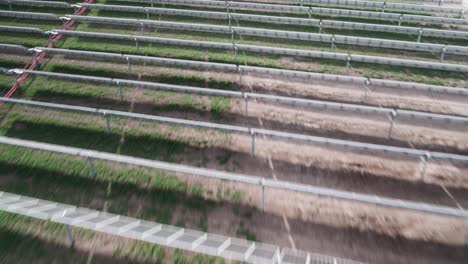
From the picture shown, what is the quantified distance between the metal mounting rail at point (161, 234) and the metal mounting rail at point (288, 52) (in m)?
7.14

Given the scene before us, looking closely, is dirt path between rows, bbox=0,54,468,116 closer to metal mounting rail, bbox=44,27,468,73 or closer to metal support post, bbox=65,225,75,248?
metal mounting rail, bbox=44,27,468,73

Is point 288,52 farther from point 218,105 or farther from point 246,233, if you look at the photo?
point 246,233

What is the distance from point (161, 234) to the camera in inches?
230

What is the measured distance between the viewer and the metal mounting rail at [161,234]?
553 centimetres

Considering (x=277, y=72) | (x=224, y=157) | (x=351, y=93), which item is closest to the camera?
(x=224, y=157)

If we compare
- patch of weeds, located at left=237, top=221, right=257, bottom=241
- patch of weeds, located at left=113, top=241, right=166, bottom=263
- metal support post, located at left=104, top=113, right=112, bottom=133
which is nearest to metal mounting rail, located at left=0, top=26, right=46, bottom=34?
metal support post, located at left=104, top=113, right=112, bottom=133

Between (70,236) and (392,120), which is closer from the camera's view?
(70,236)

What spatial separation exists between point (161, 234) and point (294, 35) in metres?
9.29

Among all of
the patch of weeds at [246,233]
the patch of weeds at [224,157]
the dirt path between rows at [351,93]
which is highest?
the dirt path between rows at [351,93]

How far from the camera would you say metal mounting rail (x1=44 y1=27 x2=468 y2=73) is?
11.2m

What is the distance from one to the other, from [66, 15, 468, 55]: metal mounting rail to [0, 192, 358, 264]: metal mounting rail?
866cm

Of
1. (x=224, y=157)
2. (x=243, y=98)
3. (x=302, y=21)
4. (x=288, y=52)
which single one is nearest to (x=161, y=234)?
(x=224, y=157)

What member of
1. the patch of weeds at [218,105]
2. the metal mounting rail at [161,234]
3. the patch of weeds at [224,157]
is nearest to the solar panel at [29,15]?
the patch of weeds at [218,105]

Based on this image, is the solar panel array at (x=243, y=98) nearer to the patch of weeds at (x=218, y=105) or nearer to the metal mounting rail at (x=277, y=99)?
the metal mounting rail at (x=277, y=99)
